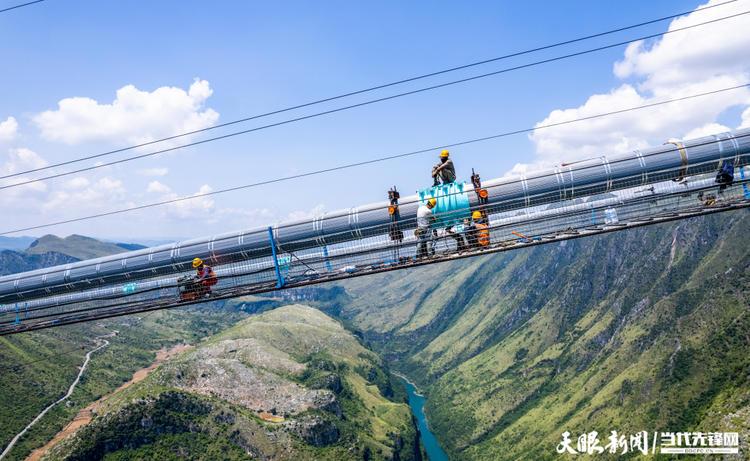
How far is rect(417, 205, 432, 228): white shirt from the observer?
51.7 feet

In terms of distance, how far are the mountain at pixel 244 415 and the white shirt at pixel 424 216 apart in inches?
4635

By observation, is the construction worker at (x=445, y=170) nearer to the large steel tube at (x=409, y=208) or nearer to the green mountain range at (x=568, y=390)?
the large steel tube at (x=409, y=208)

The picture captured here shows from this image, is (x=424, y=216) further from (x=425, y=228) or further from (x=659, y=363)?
(x=659, y=363)

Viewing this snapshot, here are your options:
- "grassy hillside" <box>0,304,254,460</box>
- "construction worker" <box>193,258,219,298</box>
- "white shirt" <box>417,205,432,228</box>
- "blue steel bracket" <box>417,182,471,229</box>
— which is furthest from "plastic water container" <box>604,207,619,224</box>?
"grassy hillside" <box>0,304,254,460</box>

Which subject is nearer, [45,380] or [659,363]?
[659,363]

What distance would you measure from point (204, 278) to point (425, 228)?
10242mm

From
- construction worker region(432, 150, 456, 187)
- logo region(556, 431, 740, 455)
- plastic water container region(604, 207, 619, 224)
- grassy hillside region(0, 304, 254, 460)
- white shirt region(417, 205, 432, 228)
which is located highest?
construction worker region(432, 150, 456, 187)

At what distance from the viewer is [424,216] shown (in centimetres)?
1589

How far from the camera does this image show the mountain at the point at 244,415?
10125cm

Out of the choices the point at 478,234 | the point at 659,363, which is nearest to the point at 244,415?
the point at 478,234

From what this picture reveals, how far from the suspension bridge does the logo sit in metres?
63.0

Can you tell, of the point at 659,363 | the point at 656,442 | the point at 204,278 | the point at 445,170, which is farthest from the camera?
the point at 659,363

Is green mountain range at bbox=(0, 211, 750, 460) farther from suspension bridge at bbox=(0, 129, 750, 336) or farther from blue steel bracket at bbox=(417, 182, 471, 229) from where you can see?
blue steel bracket at bbox=(417, 182, 471, 229)

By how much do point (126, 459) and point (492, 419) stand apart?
6602 inches
